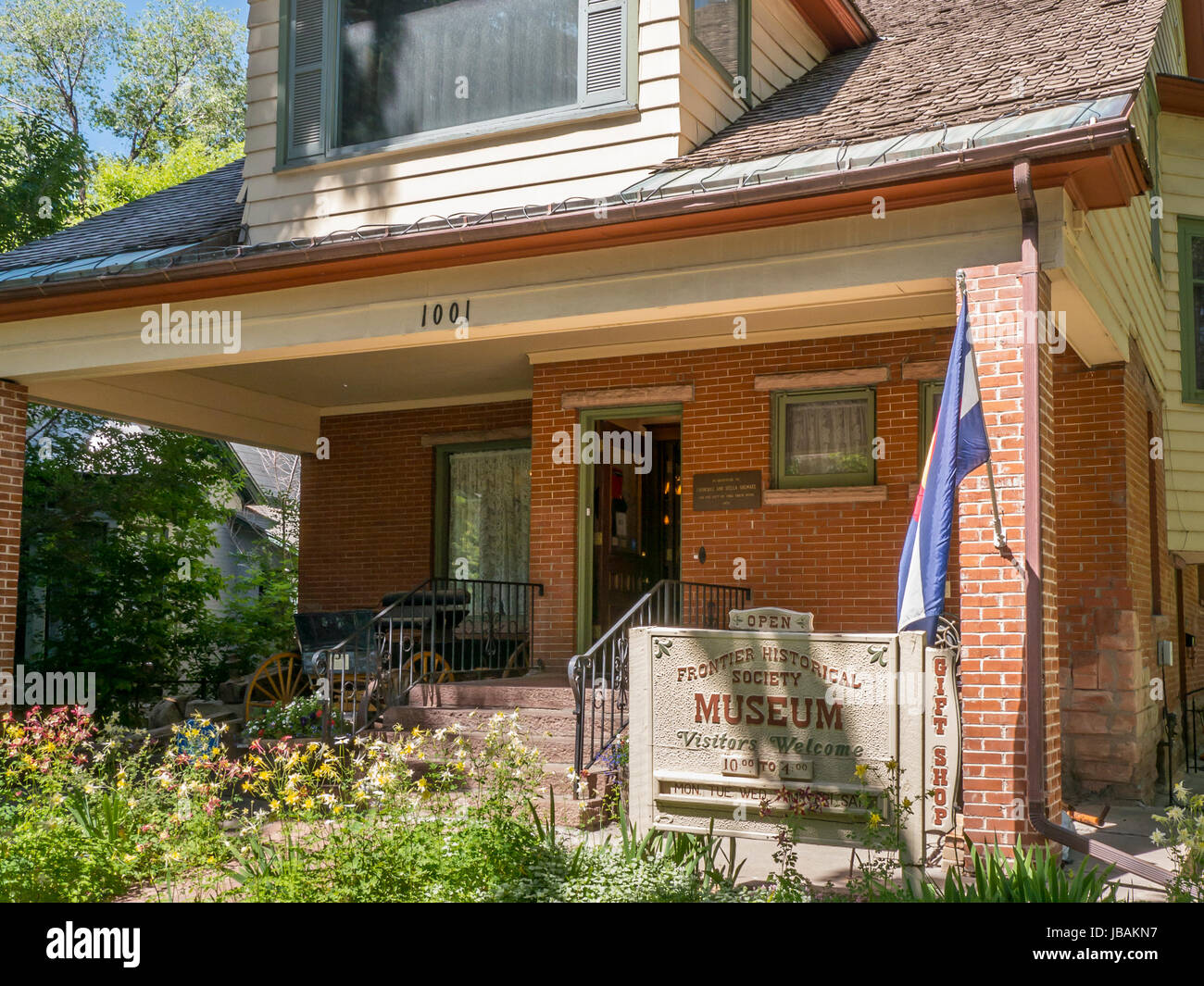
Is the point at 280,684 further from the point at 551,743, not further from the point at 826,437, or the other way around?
the point at 826,437

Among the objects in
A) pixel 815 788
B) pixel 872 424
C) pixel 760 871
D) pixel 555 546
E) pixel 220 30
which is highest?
pixel 220 30

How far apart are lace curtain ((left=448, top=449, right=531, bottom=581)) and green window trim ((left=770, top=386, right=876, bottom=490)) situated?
347cm

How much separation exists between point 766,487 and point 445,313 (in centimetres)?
337

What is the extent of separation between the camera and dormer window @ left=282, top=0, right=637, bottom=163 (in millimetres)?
8820

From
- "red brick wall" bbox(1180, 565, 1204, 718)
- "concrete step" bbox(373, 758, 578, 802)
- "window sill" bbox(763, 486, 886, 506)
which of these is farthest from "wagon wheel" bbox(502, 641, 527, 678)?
"red brick wall" bbox(1180, 565, 1204, 718)

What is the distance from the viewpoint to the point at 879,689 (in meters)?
5.38

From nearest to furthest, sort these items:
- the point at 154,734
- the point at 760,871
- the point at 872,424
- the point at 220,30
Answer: the point at 760,871, the point at 872,424, the point at 154,734, the point at 220,30

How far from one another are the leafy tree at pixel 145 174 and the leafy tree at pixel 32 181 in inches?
427

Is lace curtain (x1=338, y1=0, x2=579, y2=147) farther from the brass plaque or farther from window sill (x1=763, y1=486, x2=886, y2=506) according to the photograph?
window sill (x1=763, y1=486, x2=886, y2=506)

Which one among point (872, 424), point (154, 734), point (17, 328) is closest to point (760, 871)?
point (872, 424)

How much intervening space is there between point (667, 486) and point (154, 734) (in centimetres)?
562

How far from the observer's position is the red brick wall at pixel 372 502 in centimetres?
1308
